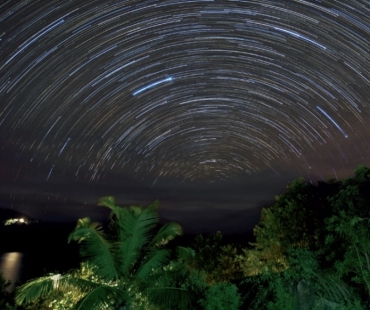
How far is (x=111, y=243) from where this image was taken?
48.1 feet

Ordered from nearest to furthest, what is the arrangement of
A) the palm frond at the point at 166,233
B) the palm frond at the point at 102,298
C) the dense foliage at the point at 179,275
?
the palm frond at the point at 102,298 → the dense foliage at the point at 179,275 → the palm frond at the point at 166,233

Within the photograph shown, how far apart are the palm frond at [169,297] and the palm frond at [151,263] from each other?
1.04 meters

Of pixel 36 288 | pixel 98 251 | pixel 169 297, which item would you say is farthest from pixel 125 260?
pixel 36 288

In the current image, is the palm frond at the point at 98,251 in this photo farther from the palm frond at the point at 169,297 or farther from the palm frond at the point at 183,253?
the palm frond at the point at 183,253

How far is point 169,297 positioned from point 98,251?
2592 mm

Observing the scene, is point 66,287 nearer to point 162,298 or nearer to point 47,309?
point 162,298

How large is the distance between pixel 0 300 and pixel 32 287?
25.4 ft

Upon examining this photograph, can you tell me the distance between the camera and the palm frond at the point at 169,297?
1350 cm

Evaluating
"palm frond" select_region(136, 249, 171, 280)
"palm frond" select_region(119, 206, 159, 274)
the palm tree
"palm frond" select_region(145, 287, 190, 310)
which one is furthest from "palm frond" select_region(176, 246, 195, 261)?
A: "palm frond" select_region(145, 287, 190, 310)

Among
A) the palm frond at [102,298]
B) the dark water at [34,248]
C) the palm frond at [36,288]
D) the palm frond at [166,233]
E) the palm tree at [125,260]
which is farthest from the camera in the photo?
the dark water at [34,248]

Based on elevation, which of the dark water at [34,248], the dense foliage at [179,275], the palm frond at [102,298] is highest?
the dark water at [34,248]

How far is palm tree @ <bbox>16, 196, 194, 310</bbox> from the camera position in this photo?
13.2 m

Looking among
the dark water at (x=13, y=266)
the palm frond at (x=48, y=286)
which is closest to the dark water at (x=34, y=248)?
the dark water at (x=13, y=266)

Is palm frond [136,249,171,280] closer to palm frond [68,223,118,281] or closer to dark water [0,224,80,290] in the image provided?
palm frond [68,223,118,281]
